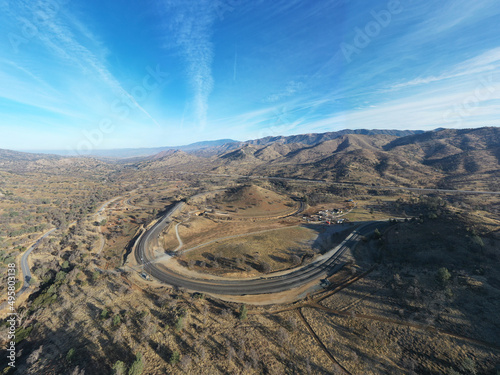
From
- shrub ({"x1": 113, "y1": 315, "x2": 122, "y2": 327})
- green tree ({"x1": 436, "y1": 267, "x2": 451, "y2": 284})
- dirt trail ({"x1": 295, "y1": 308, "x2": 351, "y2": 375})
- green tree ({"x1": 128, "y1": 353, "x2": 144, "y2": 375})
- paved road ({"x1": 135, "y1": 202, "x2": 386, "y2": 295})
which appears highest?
green tree ({"x1": 436, "y1": 267, "x2": 451, "y2": 284})

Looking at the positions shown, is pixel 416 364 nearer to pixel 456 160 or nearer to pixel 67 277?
pixel 67 277

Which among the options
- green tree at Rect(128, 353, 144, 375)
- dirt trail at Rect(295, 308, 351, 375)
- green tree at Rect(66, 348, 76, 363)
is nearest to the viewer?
green tree at Rect(128, 353, 144, 375)

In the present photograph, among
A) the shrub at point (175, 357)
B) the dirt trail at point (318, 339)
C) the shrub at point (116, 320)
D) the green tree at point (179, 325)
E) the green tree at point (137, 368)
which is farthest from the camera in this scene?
the shrub at point (116, 320)

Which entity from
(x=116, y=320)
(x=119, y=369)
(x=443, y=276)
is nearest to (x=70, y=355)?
(x=116, y=320)

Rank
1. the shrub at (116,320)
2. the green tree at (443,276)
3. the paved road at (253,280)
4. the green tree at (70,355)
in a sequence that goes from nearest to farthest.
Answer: the green tree at (70,355), the shrub at (116,320), the green tree at (443,276), the paved road at (253,280)

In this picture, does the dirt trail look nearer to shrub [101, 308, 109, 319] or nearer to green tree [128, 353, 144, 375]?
green tree [128, 353, 144, 375]

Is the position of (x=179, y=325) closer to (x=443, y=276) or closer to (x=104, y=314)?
(x=104, y=314)

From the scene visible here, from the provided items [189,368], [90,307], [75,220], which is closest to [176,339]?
[189,368]

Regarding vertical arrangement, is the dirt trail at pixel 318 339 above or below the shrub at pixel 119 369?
below

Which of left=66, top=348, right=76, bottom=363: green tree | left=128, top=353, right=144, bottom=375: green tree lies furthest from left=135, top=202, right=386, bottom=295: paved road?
left=66, top=348, right=76, bottom=363: green tree

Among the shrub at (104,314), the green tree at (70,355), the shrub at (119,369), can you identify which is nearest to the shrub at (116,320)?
the shrub at (104,314)

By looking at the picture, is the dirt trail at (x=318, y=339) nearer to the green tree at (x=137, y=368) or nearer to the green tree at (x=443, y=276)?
the green tree at (x=137, y=368)
